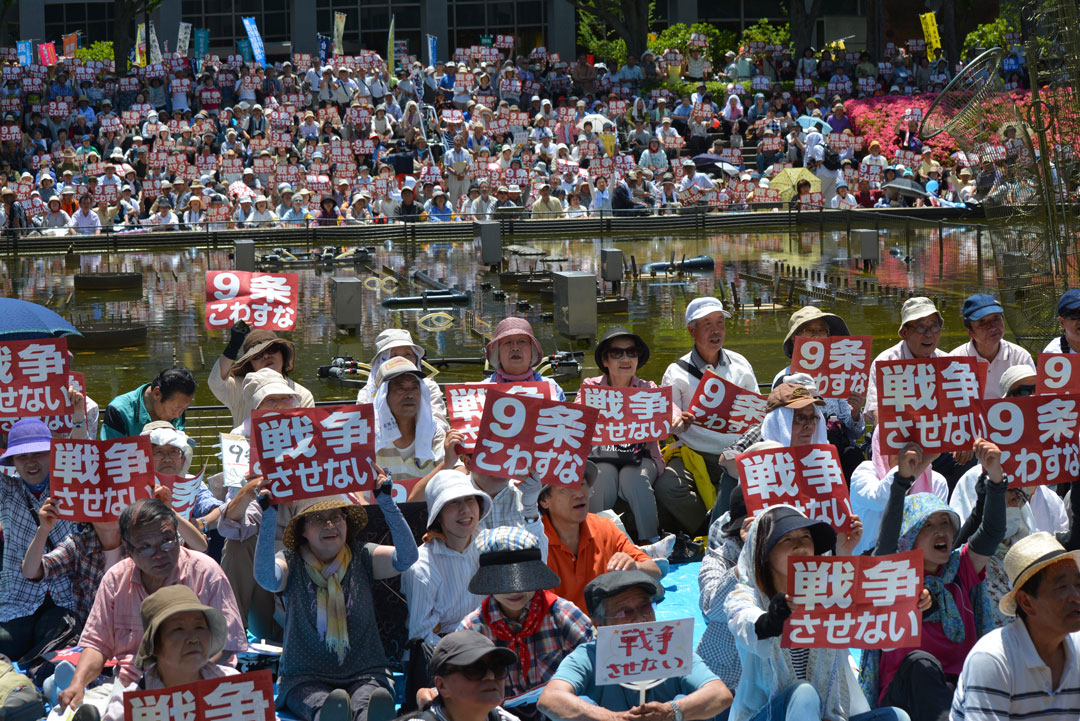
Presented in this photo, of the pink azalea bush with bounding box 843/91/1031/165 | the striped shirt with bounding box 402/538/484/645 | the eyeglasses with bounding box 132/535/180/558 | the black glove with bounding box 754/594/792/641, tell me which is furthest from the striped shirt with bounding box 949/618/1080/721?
the pink azalea bush with bounding box 843/91/1031/165

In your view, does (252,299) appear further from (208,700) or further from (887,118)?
(887,118)

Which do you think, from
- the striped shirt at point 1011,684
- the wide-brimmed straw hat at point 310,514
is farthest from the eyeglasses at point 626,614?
the wide-brimmed straw hat at point 310,514

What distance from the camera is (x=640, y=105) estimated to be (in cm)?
3212

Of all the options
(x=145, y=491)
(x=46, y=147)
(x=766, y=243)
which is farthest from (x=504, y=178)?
(x=145, y=491)

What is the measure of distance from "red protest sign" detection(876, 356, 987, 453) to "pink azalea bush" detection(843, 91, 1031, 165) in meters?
23.0

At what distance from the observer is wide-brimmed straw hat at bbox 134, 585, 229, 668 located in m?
5.16

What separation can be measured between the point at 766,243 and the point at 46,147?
14.7 metres

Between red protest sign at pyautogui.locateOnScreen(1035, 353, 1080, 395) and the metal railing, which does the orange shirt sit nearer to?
red protest sign at pyautogui.locateOnScreen(1035, 353, 1080, 395)

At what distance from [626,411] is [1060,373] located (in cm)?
234

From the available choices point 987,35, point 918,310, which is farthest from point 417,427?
point 987,35

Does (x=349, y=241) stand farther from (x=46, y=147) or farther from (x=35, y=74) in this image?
(x=35, y=74)

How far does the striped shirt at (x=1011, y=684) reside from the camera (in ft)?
16.4

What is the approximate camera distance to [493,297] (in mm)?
18719

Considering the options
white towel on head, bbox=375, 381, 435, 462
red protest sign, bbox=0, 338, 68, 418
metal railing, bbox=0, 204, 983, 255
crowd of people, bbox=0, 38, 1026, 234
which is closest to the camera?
white towel on head, bbox=375, 381, 435, 462
